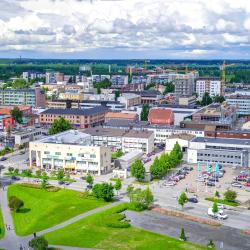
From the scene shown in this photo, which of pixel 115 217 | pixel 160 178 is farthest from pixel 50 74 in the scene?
pixel 115 217

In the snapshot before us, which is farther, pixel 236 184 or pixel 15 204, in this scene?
pixel 236 184

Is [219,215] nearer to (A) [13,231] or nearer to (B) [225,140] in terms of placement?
(A) [13,231]

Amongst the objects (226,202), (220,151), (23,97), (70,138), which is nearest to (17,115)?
(23,97)

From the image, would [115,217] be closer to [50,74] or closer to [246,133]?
[246,133]

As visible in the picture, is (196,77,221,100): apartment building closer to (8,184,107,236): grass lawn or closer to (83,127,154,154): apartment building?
(83,127,154,154): apartment building

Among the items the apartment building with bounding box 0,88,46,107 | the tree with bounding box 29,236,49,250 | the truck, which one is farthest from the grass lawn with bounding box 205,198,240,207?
the apartment building with bounding box 0,88,46,107

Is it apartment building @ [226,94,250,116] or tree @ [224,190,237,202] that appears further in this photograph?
apartment building @ [226,94,250,116]
